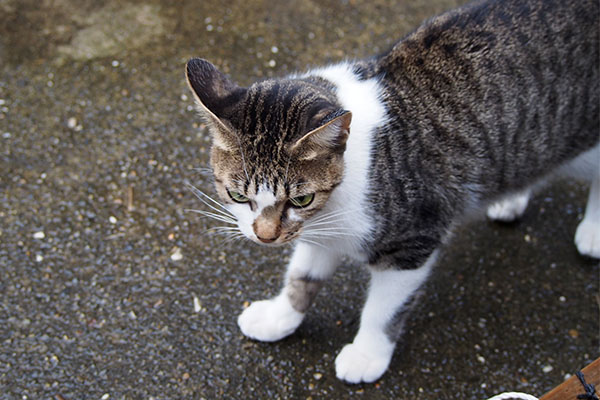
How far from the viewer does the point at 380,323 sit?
2086mm

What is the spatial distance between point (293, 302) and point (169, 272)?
1.78 ft

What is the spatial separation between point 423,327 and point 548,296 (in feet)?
1.75

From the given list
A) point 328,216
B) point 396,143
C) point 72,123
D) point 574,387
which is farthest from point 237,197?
point 72,123

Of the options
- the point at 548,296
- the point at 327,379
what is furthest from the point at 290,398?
the point at 548,296

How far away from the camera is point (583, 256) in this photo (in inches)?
101

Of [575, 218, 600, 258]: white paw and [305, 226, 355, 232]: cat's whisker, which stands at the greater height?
[305, 226, 355, 232]: cat's whisker

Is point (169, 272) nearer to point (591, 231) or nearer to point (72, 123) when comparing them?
point (72, 123)

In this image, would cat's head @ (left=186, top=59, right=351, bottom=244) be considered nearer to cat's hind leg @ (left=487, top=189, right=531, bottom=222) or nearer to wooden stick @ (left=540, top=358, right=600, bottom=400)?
wooden stick @ (left=540, top=358, right=600, bottom=400)

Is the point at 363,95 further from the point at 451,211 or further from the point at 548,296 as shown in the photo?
the point at 548,296

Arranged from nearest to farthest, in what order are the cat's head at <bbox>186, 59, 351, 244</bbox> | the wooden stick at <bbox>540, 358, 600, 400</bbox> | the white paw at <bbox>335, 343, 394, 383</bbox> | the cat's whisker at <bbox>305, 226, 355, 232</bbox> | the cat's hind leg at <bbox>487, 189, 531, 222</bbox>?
1. the wooden stick at <bbox>540, 358, 600, 400</bbox>
2. the cat's head at <bbox>186, 59, 351, 244</bbox>
3. the cat's whisker at <bbox>305, 226, 355, 232</bbox>
4. the white paw at <bbox>335, 343, 394, 383</bbox>
5. the cat's hind leg at <bbox>487, 189, 531, 222</bbox>

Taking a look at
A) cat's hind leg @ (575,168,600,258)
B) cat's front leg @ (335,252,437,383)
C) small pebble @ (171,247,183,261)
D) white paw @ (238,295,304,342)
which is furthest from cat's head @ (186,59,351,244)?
cat's hind leg @ (575,168,600,258)

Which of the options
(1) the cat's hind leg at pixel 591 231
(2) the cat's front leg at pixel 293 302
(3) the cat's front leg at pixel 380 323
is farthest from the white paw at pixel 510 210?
(2) the cat's front leg at pixel 293 302

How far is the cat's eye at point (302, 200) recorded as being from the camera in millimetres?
1712

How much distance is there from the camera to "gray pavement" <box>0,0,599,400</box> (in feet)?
7.11
